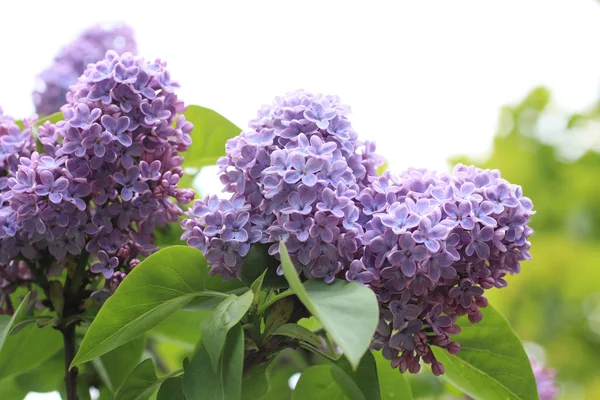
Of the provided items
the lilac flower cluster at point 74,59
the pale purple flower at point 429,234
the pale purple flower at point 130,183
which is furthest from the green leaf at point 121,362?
the lilac flower cluster at point 74,59

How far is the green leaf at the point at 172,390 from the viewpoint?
817mm

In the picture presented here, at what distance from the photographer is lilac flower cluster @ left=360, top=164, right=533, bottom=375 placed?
2.45 ft

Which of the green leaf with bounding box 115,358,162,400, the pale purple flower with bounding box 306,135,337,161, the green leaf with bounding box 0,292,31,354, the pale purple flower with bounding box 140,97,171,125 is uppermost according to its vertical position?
the pale purple flower with bounding box 306,135,337,161

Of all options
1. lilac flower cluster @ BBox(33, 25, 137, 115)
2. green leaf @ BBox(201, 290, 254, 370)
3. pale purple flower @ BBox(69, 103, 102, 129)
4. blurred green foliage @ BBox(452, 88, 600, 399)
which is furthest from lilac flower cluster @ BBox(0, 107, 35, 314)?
blurred green foliage @ BBox(452, 88, 600, 399)

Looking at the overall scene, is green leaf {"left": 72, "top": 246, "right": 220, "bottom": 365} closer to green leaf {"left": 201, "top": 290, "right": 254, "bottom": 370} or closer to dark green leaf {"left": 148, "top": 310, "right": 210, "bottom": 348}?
green leaf {"left": 201, "top": 290, "right": 254, "bottom": 370}

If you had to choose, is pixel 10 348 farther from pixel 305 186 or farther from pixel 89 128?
pixel 305 186

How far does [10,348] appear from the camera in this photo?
3.59 feet

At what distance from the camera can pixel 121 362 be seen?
1129 millimetres

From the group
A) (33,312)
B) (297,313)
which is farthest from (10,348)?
(297,313)

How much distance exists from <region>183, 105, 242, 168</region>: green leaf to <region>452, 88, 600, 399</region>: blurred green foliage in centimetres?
208

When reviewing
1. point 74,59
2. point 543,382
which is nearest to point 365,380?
point 543,382

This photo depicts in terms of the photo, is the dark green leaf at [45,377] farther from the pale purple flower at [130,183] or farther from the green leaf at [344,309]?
the green leaf at [344,309]

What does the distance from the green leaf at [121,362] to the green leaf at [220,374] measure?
364 mm

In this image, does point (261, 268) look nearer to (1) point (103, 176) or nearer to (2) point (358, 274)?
(2) point (358, 274)
